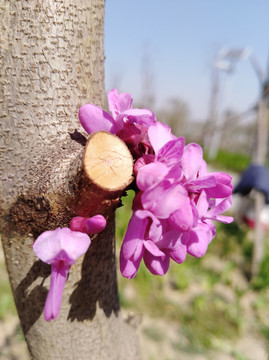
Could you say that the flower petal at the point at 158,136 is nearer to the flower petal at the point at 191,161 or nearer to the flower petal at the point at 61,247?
the flower petal at the point at 191,161

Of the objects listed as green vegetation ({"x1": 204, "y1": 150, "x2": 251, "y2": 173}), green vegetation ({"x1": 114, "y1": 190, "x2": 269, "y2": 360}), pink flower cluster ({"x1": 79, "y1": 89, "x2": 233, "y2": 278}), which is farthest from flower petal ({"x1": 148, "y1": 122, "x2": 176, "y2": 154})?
green vegetation ({"x1": 204, "y1": 150, "x2": 251, "y2": 173})

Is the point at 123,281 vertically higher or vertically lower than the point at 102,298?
lower

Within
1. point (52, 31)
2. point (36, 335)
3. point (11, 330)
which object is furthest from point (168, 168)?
point (11, 330)

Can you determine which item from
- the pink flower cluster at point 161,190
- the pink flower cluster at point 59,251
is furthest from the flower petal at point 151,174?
the pink flower cluster at point 59,251

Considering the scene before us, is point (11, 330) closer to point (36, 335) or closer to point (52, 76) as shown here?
point (36, 335)

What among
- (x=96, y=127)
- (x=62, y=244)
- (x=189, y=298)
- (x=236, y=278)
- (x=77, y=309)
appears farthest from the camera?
(x=236, y=278)

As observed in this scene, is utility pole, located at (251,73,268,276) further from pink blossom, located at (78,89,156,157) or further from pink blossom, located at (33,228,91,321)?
pink blossom, located at (33,228,91,321)

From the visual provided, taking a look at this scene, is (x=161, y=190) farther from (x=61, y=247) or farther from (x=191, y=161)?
(x=61, y=247)
